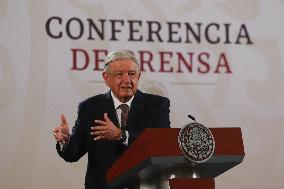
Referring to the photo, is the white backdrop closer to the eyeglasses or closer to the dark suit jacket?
the dark suit jacket

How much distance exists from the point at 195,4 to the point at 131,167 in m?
2.18

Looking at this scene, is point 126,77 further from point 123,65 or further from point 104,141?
point 104,141

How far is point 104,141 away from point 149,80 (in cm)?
124

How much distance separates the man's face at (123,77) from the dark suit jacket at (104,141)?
63mm

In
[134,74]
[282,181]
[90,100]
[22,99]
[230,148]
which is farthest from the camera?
[282,181]

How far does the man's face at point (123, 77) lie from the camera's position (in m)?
2.12

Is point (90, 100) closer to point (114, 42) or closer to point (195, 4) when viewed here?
point (114, 42)

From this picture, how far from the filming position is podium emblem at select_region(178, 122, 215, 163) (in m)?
1.46

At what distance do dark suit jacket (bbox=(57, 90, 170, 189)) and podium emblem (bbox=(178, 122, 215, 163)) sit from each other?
0.59 meters

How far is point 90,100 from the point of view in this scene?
234 cm

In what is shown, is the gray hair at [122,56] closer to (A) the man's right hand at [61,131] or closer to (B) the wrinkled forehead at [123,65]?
(B) the wrinkled forehead at [123,65]

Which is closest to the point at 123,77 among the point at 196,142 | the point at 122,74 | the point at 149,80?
the point at 122,74

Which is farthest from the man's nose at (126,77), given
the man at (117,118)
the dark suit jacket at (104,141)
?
the dark suit jacket at (104,141)

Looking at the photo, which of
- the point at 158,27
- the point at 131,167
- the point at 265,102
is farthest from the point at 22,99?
the point at 131,167
